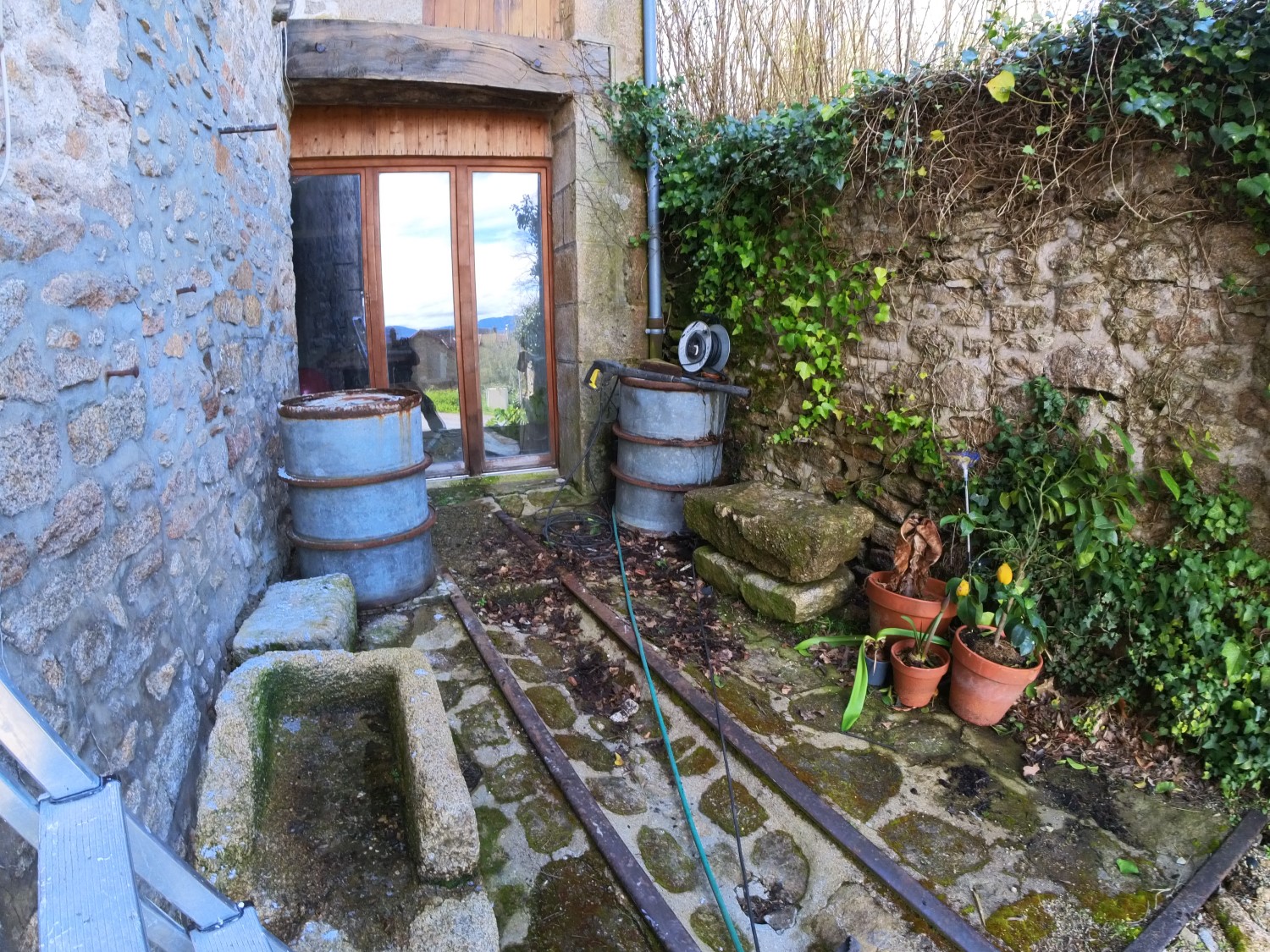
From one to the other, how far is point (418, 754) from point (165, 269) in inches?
70.8

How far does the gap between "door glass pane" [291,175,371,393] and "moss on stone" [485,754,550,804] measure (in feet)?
12.0

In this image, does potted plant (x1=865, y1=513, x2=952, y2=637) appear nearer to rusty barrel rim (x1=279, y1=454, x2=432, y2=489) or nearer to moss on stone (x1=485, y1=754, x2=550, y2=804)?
moss on stone (x1=485, y1=754, x2=550, y2=804)

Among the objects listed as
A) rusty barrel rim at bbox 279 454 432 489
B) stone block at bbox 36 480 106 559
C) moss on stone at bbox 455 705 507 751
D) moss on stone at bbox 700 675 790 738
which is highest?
stone block at bbox 36 480 106 559

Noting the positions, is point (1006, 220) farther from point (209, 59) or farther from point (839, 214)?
point (209, 59)

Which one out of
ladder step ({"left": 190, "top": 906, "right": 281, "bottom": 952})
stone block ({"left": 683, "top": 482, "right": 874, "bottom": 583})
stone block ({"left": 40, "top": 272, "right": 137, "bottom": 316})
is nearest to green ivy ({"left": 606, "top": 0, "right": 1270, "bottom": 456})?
stone block ({"left": 683, "top": 482, "right": 874, "bottom": 583})

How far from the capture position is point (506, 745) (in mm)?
2846

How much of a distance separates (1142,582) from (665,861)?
2.12 metres

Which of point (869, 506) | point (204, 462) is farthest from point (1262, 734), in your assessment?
point (204, 462)

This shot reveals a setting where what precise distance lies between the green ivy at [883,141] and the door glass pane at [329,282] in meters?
2.05

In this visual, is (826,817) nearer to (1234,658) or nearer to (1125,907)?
(1125,907)

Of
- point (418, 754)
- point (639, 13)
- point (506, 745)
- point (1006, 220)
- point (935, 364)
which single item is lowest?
point (506, 745)

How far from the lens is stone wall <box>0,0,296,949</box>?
1570 millimetres

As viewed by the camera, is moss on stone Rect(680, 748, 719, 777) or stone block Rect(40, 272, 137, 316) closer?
stone block Rect(40, 272, 137, 316)

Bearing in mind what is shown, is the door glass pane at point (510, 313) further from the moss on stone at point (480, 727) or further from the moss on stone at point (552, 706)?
the moss on stone at point (480, 727)
